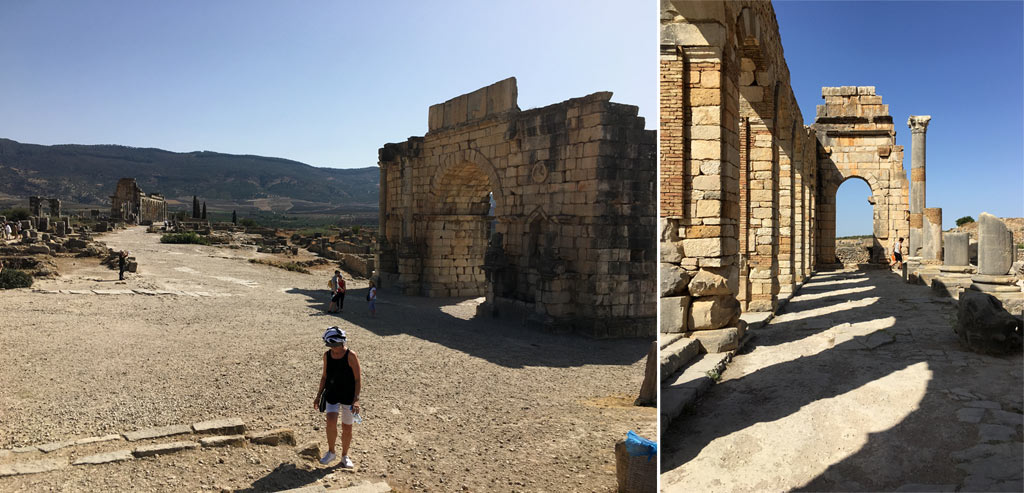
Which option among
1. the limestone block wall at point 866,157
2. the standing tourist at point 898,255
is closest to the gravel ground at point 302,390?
the standing tourist at point 898,255

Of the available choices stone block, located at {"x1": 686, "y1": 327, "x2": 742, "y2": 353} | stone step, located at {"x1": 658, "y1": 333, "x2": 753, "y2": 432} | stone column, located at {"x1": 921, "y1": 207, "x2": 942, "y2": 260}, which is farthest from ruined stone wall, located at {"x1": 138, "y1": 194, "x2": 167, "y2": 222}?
stone step, located at {"x1": 658, "y1": 333, "x2": 753, "y2": 432}

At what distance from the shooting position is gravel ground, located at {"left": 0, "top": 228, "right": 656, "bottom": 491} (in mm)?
5383

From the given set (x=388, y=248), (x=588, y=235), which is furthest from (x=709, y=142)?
(x=388, y=248)

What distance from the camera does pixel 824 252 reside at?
2236 centimetres

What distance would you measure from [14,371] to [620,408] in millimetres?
7848

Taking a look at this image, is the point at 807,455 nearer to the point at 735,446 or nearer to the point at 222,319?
the point at 735,446

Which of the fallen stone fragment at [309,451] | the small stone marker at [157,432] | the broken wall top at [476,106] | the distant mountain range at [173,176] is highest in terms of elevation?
the distant mountain range at [173,176]

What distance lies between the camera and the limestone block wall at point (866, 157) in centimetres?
2159

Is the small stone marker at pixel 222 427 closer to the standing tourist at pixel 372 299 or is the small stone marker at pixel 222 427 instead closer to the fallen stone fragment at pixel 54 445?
the fallen stone fragment at pixel 54 445

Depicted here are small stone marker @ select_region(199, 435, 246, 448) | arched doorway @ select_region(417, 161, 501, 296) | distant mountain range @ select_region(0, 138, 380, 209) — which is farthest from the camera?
distant mountain range @ select_region(0, 138, 380, 209)

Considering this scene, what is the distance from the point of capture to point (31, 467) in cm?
504

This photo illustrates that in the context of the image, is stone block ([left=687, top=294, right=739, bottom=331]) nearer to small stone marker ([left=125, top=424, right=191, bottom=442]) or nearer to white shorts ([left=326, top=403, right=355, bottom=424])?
white shorts ([left=326, top=403, right=355, bottom=424])

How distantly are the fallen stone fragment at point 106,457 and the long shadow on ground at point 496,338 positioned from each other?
5.37m

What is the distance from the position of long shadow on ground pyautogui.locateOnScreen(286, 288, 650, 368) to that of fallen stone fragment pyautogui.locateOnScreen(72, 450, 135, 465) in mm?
5365
